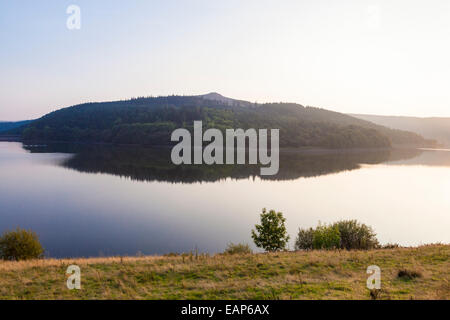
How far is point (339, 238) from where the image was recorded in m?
23.7

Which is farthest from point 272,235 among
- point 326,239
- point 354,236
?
point 354,236

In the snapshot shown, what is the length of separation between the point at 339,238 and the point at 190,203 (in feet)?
93.4

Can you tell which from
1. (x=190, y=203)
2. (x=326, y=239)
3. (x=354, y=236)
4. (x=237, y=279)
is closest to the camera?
(x=237, y=279)

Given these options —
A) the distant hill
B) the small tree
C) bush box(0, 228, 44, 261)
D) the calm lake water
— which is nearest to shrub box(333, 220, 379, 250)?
the small tree

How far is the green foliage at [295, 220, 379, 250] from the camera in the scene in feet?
75.9

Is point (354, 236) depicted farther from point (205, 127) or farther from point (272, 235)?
point (205, 127)

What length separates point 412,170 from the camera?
90812 mm

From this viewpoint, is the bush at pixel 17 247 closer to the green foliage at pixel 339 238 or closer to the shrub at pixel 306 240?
the shrub at pixel 306 240

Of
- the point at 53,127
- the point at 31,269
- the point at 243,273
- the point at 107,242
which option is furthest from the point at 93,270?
the point at 53,127

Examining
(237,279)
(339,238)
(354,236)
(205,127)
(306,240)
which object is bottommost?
A: (306,240)

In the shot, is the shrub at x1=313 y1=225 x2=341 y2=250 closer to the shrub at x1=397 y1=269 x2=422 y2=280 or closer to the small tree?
the small tree

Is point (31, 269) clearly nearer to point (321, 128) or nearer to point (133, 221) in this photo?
point (133, 221)

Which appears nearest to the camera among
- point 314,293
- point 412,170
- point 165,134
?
point 314,293

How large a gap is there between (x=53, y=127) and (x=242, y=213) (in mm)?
195298
